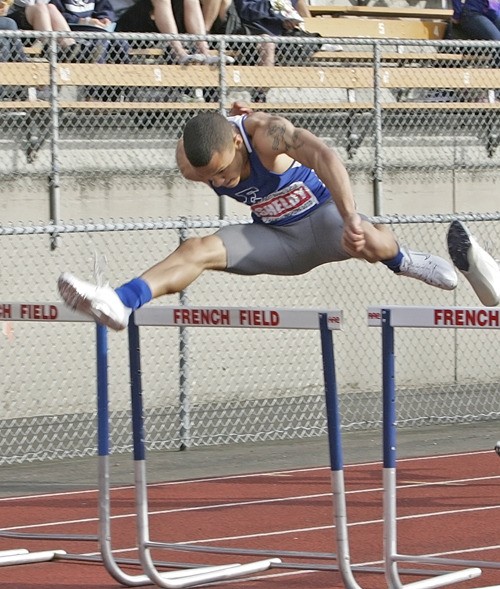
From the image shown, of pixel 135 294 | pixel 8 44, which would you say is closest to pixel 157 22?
pixel 8 44

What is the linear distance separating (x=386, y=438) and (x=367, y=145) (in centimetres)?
782

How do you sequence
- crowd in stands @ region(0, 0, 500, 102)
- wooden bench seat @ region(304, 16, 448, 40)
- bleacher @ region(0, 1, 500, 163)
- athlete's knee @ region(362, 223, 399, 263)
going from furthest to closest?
wooden bench seat @ region(304, 16, 448, 40)
crowd in stands @ region(0, 0, 500, 102)
bleacher @ region(0, 1, 500, 163)
athlete's knee @ region(362, 223, 399, 263)

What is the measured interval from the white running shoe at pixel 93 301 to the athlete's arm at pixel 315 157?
3.56 ft

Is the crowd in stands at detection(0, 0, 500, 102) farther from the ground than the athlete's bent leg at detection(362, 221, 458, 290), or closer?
farther from the ground

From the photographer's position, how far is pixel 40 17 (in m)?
11.6

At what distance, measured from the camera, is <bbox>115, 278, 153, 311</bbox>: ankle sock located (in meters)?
6.01

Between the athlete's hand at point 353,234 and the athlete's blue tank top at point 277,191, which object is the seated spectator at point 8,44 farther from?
the athlete's hand at point 353,234

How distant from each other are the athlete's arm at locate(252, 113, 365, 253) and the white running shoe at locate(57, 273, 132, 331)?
109 cm

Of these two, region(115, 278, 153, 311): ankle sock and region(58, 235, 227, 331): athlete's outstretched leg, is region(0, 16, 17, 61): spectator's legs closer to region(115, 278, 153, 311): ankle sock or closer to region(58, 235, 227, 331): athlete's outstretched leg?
region(58, 235, 227, 331): athlete's outstretched leg

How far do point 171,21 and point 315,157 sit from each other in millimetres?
6380

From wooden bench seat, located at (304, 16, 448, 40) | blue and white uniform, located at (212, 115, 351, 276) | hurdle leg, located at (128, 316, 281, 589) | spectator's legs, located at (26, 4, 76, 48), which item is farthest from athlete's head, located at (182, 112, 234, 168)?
wooden bench seat, located at (304, 16, 448, 40)

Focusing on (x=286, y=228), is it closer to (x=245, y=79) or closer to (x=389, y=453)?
(x=389, y=453)

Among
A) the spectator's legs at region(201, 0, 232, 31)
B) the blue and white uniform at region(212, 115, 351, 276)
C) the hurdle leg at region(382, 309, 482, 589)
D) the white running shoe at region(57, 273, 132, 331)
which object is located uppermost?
the spectator's legs at region(201, 0, 232, 31)

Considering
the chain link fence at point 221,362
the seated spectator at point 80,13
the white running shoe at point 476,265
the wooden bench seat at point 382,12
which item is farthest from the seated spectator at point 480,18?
the white running shoe at point 476,265
